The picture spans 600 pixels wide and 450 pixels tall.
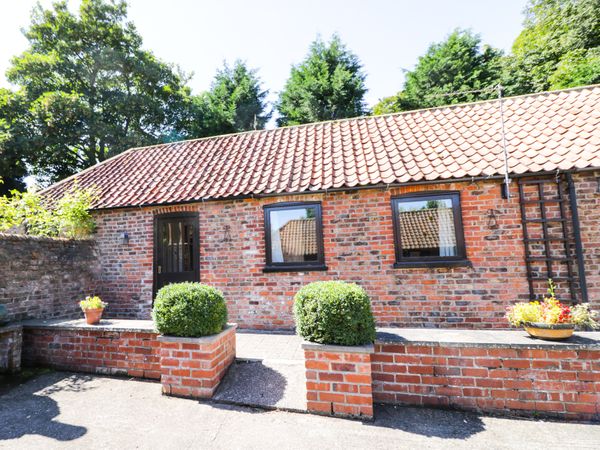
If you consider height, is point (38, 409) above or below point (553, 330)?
below

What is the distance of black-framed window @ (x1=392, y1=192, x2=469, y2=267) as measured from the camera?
539 centimetres

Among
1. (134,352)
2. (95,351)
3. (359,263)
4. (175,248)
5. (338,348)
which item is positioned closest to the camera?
(338,348)

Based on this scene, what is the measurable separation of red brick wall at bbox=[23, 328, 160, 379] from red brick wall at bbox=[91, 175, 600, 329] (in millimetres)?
2205

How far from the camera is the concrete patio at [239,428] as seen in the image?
2568mm

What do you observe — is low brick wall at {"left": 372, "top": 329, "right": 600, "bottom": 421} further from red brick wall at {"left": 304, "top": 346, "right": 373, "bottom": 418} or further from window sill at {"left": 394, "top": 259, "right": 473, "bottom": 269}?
window sill at {"left": 394, "top": 259, "right": 473, "bottom": 269}

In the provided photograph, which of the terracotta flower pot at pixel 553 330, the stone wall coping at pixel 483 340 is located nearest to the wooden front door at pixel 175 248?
the stone wall coping at pixel 483 340

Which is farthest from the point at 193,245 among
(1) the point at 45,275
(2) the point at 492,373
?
(2) the point at 492,373

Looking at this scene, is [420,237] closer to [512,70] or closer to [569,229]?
[569,229]

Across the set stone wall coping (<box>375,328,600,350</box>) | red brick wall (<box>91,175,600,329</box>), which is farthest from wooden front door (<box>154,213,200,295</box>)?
stone wall coping (<box>375,328,600,350</box>)

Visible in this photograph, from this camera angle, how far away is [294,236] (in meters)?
6.11

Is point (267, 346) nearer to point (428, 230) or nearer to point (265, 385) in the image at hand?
point (265, 385)

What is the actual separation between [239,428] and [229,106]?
2389 cm

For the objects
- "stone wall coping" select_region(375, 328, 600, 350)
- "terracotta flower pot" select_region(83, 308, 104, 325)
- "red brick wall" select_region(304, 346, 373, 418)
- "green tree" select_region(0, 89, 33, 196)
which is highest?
"green tree" select_region(0, 89, 33, 196)

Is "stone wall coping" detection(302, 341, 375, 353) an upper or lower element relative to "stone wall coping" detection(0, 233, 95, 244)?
lower
